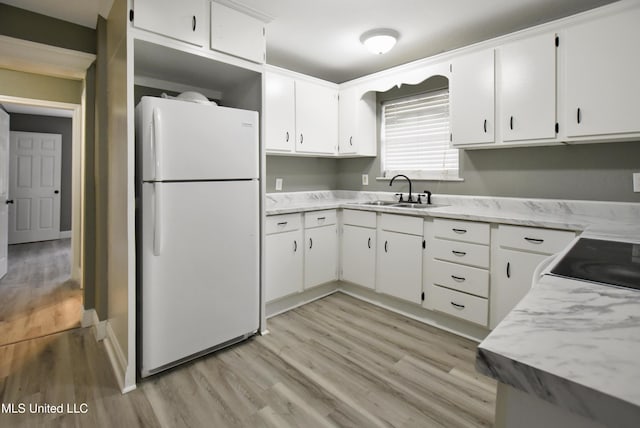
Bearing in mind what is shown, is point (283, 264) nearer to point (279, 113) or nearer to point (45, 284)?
point (279, 113)

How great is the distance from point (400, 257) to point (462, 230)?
611 mm

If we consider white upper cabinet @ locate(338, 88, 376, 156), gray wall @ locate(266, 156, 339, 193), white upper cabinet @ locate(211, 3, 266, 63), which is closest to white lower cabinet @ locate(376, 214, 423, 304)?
white upper cabinet @ locate(338, 88, 376, 156)

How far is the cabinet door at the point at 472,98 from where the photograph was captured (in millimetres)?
2594

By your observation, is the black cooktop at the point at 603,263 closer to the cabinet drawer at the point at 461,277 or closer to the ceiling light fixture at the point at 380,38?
the cabinet drawer at the point at 461,277

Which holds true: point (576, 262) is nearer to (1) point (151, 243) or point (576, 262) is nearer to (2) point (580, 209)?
(2) point (580, 209)

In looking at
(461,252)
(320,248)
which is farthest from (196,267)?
(461,252)

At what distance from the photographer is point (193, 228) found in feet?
6.95

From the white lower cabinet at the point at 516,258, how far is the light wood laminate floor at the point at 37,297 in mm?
3283

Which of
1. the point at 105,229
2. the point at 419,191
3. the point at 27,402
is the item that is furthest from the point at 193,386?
the point at 419,191

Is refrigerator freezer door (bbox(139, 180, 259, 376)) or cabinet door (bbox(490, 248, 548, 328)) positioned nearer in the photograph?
refrigerator freezer door (bbox(139, 180, 259, 376))

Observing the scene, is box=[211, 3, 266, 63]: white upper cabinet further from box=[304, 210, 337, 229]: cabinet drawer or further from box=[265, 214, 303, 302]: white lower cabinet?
box=[304, 210, 337, 229]: cabinet drawer

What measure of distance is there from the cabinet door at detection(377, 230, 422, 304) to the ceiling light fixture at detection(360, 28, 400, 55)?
5.11ft

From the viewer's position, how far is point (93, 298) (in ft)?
9.17

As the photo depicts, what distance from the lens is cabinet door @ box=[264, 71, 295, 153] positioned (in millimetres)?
3088
